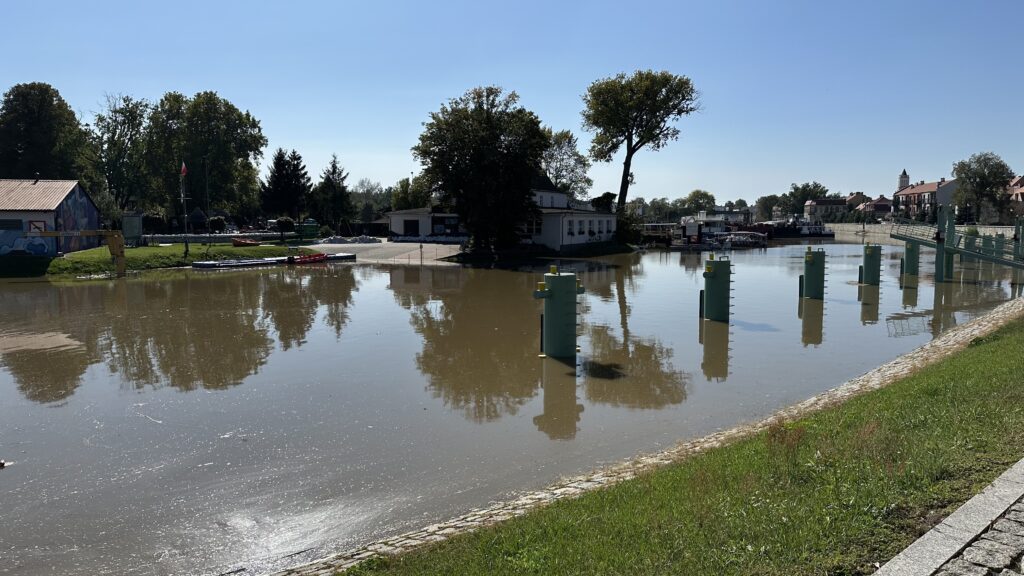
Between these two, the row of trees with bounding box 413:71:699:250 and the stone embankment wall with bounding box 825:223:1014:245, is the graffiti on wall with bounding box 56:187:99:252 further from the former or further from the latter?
the stone embankment wall with bounding box 825:223:1014:245

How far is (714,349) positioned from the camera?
689 inches

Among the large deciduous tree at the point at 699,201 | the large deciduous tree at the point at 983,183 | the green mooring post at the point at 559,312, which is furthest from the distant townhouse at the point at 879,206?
the green mooring post at the point at 559,312

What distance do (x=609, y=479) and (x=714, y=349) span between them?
10.0 meters

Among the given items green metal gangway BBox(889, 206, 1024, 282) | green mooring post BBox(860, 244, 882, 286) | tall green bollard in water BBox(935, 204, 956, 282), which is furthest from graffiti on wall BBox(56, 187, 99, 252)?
tall green bollard in water BBox(935, 204, 956, 282)

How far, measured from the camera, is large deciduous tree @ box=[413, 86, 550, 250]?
44.6 metres

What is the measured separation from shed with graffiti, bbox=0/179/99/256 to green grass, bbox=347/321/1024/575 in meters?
41.6

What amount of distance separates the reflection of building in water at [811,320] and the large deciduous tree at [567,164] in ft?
200

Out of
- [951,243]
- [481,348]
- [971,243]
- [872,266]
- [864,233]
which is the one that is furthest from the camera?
[864,233]

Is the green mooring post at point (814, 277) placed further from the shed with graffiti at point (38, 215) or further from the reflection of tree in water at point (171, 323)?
the shed with graffiti at point (38, 215)

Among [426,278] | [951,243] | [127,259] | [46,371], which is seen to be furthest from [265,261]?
[951,243]

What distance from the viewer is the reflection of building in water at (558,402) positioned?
36.3 feet

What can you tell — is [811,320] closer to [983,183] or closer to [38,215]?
[38,215]

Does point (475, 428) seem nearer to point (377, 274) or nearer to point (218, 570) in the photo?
point (218, 570)

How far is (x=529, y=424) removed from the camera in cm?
1137
